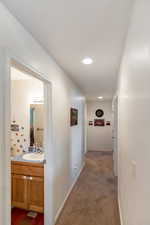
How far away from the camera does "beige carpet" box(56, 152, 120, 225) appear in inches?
88.8

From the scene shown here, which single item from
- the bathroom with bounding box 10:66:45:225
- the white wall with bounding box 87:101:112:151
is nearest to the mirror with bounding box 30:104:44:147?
the bathroom with bounding box 10:66:45:225

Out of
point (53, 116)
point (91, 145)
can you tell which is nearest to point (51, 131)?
point (53, 116)

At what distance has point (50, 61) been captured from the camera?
2.12m

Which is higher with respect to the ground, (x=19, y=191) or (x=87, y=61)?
(x=87, y=61)

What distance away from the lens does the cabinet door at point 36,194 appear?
233cm

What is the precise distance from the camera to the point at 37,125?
3.11 m

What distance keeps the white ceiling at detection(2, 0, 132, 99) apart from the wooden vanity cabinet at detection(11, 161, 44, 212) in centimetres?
176

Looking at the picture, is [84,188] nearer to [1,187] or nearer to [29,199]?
[29,199]

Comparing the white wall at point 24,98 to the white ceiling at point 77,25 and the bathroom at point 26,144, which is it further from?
the white ceiling at point 77,25

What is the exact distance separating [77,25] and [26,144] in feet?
8.06

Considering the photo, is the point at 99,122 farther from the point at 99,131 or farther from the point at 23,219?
the point at 23,219

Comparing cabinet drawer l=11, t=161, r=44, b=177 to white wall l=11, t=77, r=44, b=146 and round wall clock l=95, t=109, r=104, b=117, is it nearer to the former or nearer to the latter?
white wall l=11, t=77, r=44, b=146

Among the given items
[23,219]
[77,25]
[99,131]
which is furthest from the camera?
[99,131]

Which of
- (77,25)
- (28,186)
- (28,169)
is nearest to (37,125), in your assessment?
(28,169)
